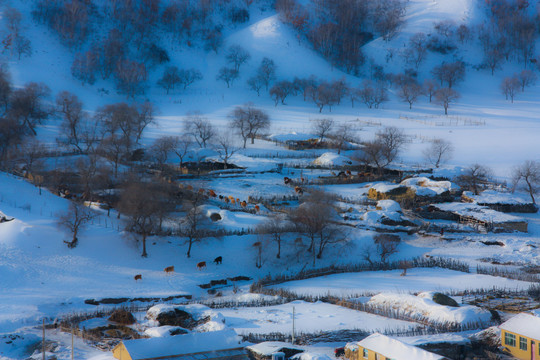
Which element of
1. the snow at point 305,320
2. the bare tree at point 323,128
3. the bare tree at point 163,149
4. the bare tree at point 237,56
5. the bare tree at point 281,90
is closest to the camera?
the snow at point 305,320

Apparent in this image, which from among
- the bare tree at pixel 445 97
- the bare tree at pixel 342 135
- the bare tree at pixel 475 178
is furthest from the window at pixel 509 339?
the bare tree at pixel 445 97

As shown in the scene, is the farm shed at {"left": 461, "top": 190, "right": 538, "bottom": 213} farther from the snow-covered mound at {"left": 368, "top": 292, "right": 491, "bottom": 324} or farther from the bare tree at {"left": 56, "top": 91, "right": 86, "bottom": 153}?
the bare tree at {"left": 56, "top": 91, "right": 86, "bottom": 153}

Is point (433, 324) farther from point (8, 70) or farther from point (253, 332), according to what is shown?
point (8, 70)

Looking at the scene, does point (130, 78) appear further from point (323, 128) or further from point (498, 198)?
point (498, 198)

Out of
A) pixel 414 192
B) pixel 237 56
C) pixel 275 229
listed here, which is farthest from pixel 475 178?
pixel 237 56

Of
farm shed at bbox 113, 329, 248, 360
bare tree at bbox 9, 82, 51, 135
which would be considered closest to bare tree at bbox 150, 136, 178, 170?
bare tree at bbox 9, 82, 51, 135

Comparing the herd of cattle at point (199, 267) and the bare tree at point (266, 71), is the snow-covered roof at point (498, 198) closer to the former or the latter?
the herd of cattle at point (199, 267)
